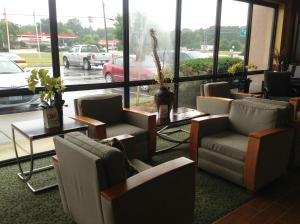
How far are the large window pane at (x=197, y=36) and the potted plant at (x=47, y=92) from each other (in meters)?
2.58

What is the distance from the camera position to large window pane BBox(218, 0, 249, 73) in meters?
5.28

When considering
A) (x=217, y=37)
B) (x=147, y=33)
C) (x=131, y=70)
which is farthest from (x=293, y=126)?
(x=217, y=37)

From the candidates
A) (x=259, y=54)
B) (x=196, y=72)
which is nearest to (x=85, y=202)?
(x=196, y=72)

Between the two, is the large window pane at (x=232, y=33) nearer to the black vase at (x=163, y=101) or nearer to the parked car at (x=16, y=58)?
the black vase at (x=163, y=101)

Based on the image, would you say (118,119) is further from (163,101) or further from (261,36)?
(261,36)

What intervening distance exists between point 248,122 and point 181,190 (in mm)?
1478

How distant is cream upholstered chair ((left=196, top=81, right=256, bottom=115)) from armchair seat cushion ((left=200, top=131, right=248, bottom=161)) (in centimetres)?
91

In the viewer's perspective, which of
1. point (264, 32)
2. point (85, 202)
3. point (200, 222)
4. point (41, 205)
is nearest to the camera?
point (85, 202)

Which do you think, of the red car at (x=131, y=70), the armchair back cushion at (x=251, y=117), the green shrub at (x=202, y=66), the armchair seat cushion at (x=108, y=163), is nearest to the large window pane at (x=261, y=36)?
the green shrub at (x=202, y=66)

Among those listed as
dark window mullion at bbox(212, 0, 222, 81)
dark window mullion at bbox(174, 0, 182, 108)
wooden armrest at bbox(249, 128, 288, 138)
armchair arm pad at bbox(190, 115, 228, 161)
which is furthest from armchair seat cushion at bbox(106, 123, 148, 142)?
dark window mullion at bbox(212, 0, 222, 81)

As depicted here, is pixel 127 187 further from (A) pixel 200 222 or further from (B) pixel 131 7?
(B) pixel 131 7

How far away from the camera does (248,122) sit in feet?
9.65

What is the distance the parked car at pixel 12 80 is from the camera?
3059 millimetres

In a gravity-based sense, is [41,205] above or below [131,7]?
below
